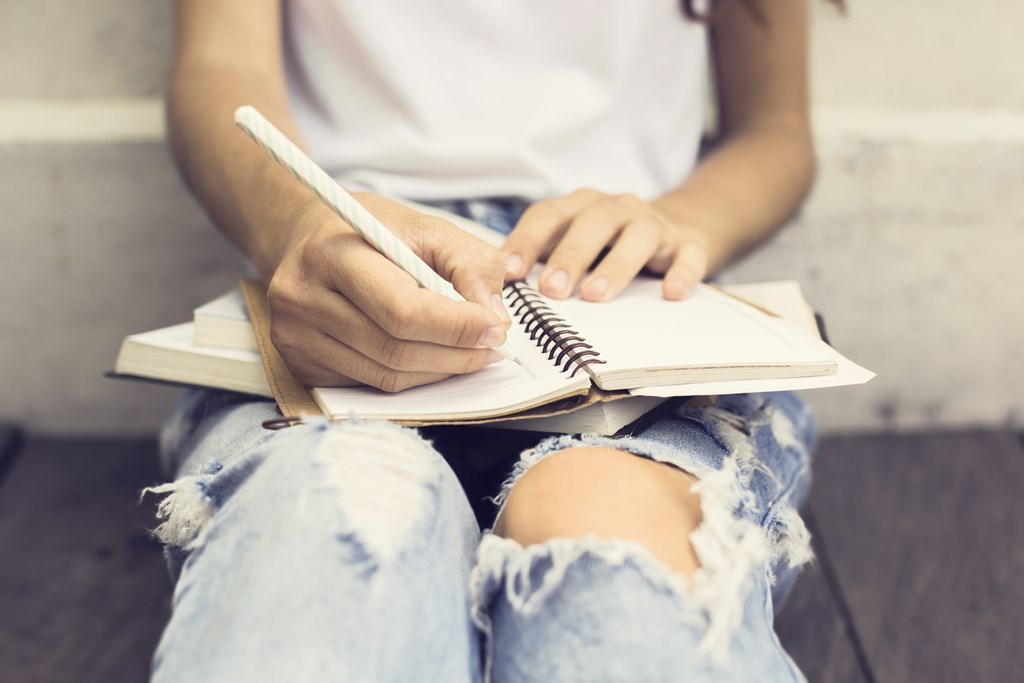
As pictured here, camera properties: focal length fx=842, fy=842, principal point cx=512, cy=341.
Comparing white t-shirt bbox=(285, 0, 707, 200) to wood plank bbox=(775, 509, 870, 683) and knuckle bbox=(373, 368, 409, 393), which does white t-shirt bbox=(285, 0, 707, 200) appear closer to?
knuckle bbox=(373, 368, 409, 393)

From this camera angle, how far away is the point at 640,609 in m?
0.44

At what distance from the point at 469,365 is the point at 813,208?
0.93 metres

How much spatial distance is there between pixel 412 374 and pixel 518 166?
388mm

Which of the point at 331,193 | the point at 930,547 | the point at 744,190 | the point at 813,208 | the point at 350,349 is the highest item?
the point at 331,193

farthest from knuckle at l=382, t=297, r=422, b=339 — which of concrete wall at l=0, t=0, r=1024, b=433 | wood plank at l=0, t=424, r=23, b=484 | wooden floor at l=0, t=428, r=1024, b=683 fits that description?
wood plank at l=0, t=424, r=23, b=484

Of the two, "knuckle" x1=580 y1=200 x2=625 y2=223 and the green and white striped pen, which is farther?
"knuckle" x1=580 y1=200 x2=625 y2=223

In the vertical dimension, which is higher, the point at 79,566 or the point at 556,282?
the point at 556,282

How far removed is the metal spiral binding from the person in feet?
0.08

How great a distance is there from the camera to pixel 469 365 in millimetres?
581

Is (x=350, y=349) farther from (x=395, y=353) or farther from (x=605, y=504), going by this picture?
(x=605, y=504)

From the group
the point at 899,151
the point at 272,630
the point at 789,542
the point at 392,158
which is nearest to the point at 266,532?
the point at 272,630

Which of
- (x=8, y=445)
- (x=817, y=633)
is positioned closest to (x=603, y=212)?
(x=817, y=633)

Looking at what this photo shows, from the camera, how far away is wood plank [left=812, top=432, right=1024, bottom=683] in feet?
3.28

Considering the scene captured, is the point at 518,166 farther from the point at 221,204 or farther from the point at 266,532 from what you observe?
the point at 266,532
